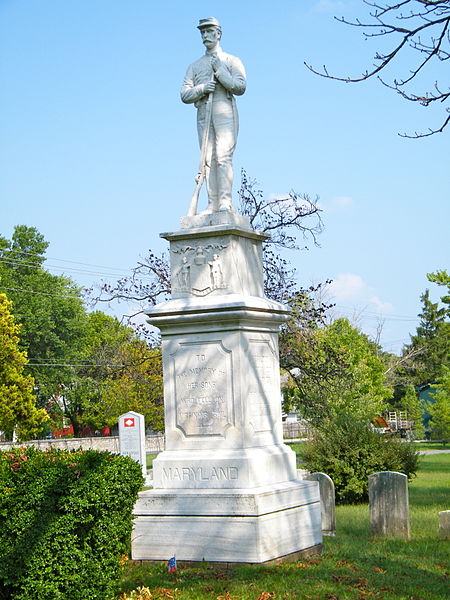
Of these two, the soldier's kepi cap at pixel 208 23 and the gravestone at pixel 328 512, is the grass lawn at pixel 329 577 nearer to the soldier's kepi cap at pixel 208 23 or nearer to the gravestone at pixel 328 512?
the gravestone at pixel 328 512

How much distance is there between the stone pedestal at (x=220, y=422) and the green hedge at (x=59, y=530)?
5.86 feet

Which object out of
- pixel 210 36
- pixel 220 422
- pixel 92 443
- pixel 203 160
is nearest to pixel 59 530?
pixel 220 422

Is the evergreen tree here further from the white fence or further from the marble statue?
the marble statue

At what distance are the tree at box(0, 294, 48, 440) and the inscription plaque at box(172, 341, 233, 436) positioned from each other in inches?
1434

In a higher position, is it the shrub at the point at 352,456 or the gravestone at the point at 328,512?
the shrub at the point at 352,456

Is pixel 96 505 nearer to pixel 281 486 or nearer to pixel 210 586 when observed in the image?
pixel 210 586

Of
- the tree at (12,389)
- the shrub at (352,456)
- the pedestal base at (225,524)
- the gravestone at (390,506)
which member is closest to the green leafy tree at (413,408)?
the tree at (12,389)

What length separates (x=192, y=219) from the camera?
426 inches

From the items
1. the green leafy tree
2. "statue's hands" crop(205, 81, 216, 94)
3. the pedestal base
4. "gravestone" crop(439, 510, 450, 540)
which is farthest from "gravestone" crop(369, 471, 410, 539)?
the green leafy tree

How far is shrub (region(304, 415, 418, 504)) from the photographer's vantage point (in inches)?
686

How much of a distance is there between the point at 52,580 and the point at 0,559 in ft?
1.64

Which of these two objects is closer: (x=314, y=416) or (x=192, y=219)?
(x=192, y=219)

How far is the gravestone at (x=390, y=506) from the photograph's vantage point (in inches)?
466

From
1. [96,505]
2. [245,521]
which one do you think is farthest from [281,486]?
[96,505]
